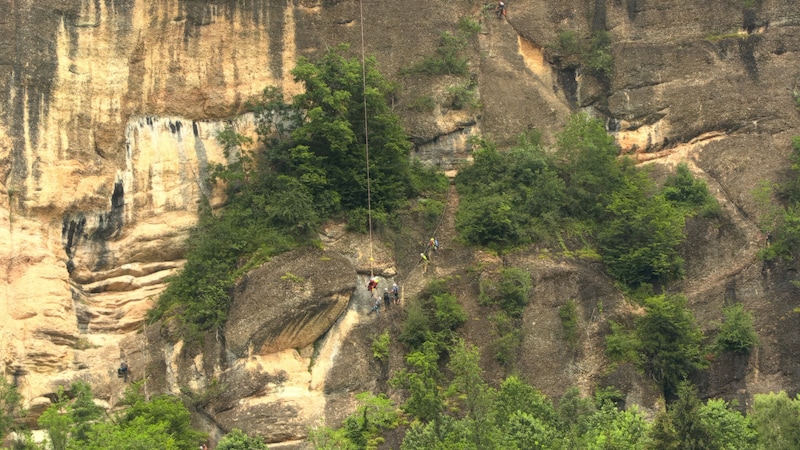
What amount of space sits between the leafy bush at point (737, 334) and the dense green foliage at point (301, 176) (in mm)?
8285

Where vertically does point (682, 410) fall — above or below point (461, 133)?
below

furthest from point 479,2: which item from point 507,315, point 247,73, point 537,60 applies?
point 507,315

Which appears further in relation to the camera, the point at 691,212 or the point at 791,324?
the point at 691,212

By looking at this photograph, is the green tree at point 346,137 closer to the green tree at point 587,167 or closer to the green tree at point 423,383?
the green tree at point 587,167

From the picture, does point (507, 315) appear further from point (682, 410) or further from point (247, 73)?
point (247, 73)

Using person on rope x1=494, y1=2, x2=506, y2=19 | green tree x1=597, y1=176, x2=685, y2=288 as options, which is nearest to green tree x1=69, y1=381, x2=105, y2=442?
green tree x1=597, y1=176, x2=685, y2=288

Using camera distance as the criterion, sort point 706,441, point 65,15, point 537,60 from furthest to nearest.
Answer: point 537,60
point 65,15
point 706,441

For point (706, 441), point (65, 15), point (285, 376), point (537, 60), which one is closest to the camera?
point (706, 441)

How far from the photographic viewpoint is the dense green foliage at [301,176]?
38.0 m

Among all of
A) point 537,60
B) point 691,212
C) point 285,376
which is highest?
point 537,60

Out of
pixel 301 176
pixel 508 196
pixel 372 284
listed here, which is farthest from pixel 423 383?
pixel 301 176

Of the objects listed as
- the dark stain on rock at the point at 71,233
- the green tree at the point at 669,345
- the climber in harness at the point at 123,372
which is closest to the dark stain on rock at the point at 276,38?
the dark stain on rock at the point at 71,233

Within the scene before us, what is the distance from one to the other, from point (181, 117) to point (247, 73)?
2.09 meters

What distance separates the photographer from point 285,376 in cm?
3578
